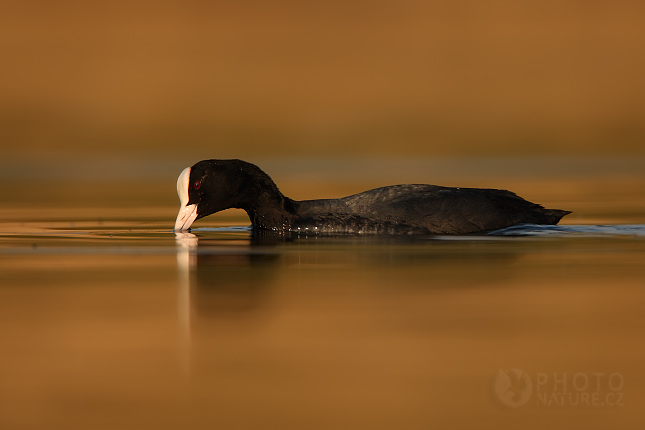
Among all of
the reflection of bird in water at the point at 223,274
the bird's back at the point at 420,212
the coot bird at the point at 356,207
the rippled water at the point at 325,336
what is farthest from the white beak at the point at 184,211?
the rippled water at the point at 325,336

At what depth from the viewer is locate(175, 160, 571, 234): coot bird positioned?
12.3 metres

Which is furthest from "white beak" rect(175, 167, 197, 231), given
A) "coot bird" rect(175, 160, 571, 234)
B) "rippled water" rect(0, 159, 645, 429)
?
"rippled water" rect(0, 159, 645, 429)

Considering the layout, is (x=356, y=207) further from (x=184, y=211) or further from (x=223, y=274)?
(x=223, y=274)

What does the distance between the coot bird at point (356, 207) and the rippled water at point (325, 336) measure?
0.97m

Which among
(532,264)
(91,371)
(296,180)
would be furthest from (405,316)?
(296,180)

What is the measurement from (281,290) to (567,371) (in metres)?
3.02

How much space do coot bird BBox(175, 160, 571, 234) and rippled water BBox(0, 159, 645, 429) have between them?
3.19 ft

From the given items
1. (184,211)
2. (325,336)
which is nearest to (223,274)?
(325,336)

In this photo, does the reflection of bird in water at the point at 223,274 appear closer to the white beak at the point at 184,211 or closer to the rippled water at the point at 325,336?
the rippled water at the point at 325,336

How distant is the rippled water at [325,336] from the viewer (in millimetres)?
5410

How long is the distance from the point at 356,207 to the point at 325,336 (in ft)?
18.9

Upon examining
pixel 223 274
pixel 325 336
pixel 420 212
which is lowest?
pixel 325 336

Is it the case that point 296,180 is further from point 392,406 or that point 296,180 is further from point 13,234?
point 392,406

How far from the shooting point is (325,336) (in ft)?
22.5
